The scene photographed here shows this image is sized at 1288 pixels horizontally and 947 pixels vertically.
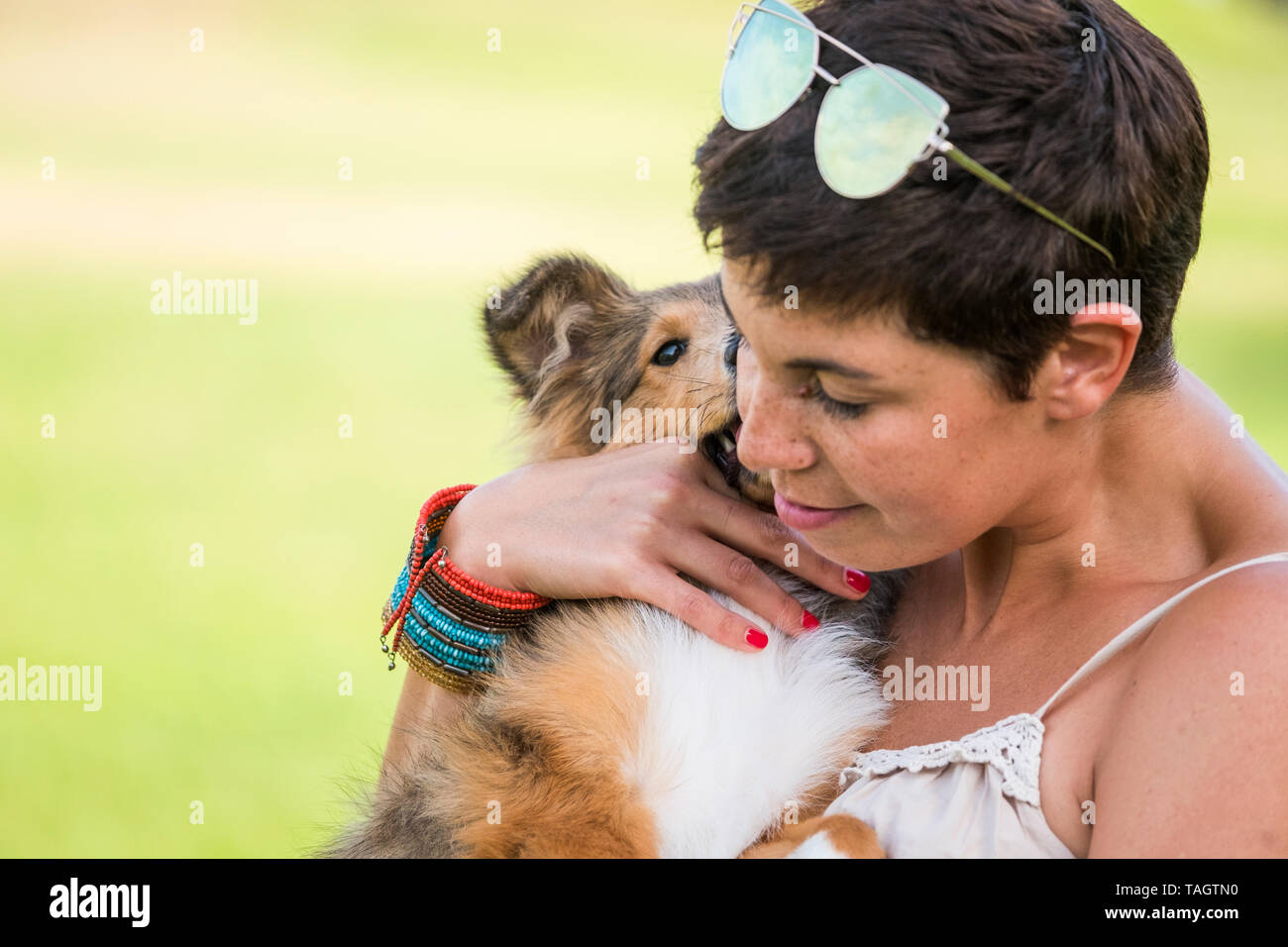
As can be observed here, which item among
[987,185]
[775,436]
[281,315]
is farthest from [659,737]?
[281,315]

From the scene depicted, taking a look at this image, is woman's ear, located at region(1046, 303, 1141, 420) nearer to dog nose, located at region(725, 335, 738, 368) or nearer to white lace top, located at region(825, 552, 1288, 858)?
white lace top, located at region(825, 552, 1288, 858)

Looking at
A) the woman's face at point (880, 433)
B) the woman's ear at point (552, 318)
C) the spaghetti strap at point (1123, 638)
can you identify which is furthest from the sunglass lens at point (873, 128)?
the woman's ear at point (552, 318)

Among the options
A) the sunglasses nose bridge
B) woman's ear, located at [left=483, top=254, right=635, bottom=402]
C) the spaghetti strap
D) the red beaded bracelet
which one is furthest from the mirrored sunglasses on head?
woman's ear, located at [left=483, top=254, right=635, bottom=402]

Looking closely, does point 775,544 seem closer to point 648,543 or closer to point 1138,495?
point 648,543

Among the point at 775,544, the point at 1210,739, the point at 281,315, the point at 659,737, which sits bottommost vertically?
the point at 659,737

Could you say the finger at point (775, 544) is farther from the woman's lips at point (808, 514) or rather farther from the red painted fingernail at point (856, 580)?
the woman's lips at point (808, 514)

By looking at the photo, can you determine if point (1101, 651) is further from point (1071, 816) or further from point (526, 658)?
point (526, 658)

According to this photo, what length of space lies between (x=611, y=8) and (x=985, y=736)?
18803 millimetres

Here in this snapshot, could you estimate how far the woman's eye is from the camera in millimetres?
1885

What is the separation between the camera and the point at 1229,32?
20.9 m

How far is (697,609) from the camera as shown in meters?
2.58

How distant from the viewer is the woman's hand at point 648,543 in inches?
102

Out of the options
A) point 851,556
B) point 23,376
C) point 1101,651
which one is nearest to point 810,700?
point 851,556

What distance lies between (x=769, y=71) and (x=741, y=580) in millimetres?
1164
